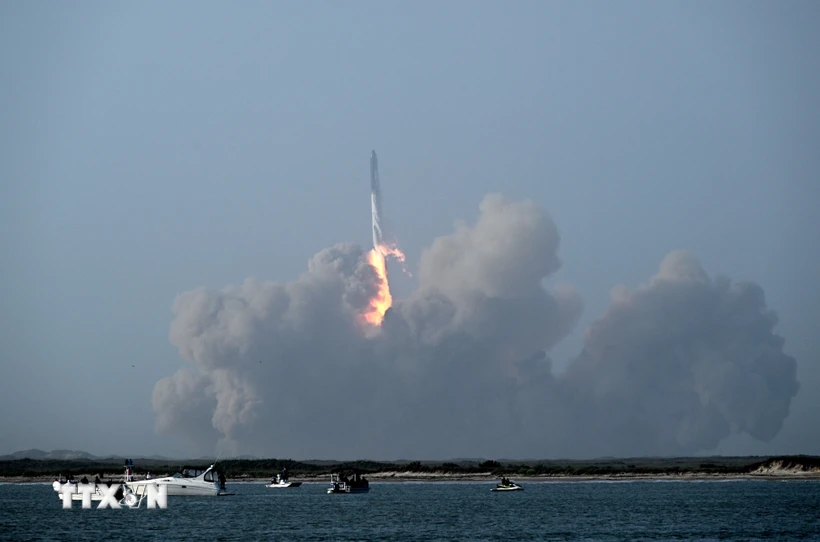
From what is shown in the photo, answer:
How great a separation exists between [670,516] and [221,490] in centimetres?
6219

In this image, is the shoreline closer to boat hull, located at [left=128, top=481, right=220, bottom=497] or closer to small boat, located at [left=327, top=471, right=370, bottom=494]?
small boat, located at [left=327, top=471, right=370, bottom=494]

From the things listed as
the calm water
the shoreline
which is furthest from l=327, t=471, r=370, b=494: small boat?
the shoreline

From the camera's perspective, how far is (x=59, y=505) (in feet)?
396

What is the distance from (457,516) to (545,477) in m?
87.4

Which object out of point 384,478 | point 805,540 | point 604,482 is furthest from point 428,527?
point 384,478

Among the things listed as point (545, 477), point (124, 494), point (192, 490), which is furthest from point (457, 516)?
point (545, 477)

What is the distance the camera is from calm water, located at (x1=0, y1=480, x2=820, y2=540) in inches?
3255

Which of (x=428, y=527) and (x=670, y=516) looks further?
(x=670, y=516)

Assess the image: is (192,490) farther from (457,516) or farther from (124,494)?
(457,516)

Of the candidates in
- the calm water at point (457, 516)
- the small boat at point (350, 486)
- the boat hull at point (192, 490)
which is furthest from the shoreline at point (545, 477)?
the boat hull at point (192, 490)

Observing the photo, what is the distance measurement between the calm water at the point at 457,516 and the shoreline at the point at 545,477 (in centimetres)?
1452

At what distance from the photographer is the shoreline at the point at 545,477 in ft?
523

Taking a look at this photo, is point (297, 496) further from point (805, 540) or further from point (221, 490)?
point (805, 540)

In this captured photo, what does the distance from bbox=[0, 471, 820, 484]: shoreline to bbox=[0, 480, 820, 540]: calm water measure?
47.6 ft
